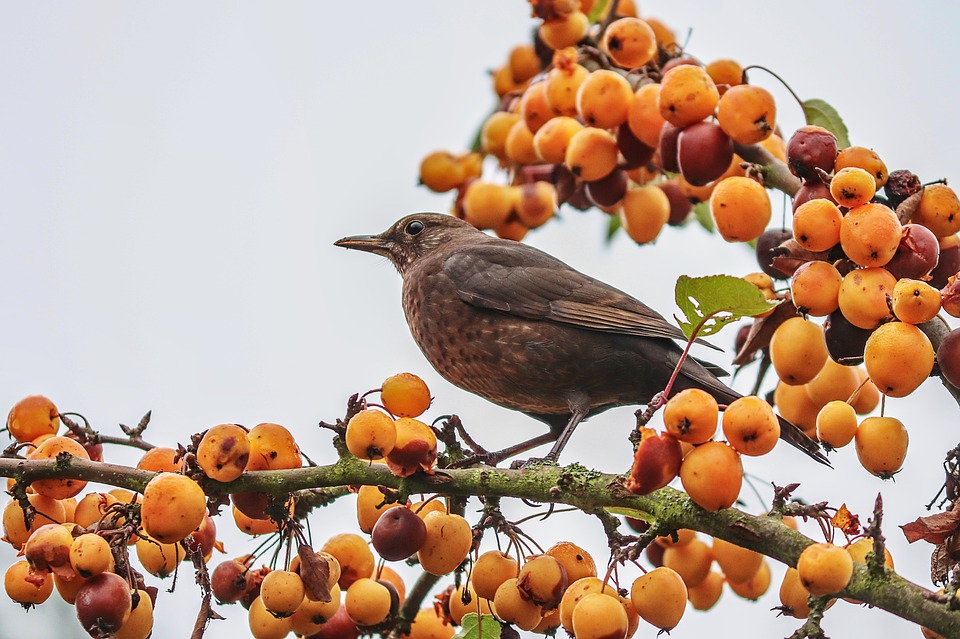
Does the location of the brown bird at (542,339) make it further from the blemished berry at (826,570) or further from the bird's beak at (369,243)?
the blemished berry at (826,570)

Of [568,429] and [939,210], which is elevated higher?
[939,210]

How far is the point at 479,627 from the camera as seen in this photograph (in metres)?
2.64

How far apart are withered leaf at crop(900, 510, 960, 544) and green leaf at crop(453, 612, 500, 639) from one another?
953mm

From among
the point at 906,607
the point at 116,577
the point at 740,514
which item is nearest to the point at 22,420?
the point at 116,577

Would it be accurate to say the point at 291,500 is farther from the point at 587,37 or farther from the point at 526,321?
the point at 587,37

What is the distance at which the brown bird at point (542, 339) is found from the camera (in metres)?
4.00

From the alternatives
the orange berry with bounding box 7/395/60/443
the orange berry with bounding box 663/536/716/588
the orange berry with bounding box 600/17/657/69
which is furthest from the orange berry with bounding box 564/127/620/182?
the orange berry with bounding box 7/395/60/443

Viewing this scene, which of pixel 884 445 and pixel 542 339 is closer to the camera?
pixel 884 445

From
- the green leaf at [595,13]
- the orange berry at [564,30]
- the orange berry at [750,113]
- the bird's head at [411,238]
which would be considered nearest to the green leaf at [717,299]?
the orange berry at [750,113]

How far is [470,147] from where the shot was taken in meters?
4.68

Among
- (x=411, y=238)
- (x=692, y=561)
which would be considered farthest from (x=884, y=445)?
(x=411, y=238)

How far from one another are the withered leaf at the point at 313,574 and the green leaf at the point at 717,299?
96cm

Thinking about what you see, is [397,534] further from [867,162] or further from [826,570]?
[867,162]

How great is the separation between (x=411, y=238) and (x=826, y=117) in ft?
7.00
